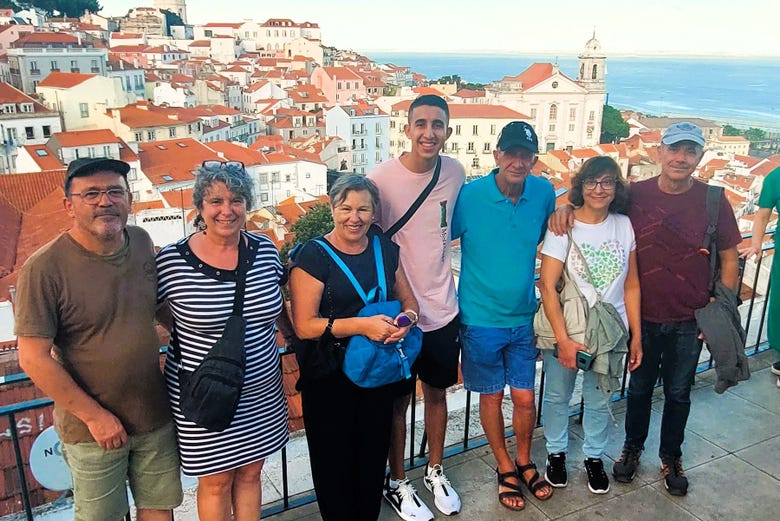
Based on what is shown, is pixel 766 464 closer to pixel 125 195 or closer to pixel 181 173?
pixel 125 195

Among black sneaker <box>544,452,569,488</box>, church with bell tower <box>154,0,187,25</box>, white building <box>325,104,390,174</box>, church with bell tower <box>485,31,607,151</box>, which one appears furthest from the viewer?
church with bell tower <box>154,0,187,25</box>

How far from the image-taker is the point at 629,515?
2.92 meters

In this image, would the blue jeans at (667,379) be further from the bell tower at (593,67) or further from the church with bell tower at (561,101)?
the bell tower at (593,67)

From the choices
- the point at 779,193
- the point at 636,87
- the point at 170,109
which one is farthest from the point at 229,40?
the point at 636,87

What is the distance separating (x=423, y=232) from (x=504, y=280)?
45cm

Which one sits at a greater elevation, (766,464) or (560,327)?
(560,327)

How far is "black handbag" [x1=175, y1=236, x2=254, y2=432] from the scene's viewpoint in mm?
2143

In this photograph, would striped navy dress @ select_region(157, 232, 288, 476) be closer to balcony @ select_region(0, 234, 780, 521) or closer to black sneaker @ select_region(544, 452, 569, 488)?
balcony @ select_region(0, 234, 780, 521)

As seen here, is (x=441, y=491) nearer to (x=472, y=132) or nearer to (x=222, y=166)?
(x=222, y=166)

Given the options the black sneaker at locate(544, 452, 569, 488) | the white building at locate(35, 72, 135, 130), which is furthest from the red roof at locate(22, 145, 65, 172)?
the black sneaker at locate(544, 452, 569, 488)

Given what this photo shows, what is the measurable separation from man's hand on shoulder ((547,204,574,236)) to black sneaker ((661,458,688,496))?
1397 mm

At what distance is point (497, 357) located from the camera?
2.95 meters

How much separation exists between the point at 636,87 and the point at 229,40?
143 metres

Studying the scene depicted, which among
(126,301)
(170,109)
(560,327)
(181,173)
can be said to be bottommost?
(181,173)
